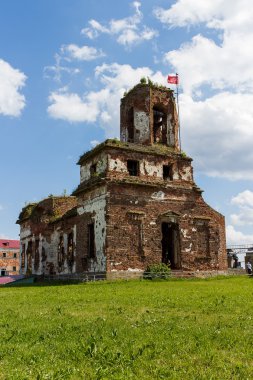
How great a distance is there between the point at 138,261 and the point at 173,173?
737cm

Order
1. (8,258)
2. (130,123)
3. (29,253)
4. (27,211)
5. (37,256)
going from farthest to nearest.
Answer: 1. (8,258)
2. (27,211)
3. (29,253)
4. (37,256)
5. (130,123)

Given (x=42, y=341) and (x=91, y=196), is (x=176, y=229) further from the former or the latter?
(x=42, y=341)

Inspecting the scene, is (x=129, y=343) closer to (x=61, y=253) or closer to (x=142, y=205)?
(x=142, y=205)

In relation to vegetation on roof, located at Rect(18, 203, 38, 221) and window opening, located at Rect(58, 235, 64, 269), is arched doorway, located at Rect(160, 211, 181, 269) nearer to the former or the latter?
window opening, located at Rect(58, 235, 64, 269)

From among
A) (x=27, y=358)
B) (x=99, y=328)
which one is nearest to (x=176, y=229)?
(x=99, y=328)

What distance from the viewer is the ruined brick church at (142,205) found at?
2728cm

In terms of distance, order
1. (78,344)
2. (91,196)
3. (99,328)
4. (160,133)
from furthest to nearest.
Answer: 1. (160,133)
2. (91,196)
3. (99,328)
4. (78,344)

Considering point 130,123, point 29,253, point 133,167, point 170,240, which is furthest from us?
point 29,253

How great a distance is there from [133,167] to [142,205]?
9.76 feet

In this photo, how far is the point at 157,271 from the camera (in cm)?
2692

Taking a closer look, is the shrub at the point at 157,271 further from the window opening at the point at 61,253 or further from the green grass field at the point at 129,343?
the green grass field at the point at 129,343

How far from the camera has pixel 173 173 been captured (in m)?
30.4

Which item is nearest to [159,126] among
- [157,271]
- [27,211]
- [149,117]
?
[149,117]

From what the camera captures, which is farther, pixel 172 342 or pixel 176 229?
pixel 176 229
